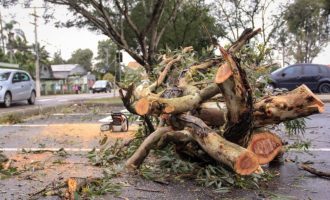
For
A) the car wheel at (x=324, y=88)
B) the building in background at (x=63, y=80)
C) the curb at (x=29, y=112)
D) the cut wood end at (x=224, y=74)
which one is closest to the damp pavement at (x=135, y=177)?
the cut wood end at (x=224, y=74)

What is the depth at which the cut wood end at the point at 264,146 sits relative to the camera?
5.71m

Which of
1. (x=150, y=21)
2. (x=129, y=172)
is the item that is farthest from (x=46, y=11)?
(x=129, y=172)

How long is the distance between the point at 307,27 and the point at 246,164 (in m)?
38.8

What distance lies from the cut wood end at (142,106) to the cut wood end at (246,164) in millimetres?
1326

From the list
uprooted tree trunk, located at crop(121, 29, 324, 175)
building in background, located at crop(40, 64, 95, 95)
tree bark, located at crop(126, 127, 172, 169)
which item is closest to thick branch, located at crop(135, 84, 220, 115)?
uprooted tree trunk, located at crop(121, 29, 324, 175)

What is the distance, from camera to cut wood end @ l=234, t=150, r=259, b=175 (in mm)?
5023

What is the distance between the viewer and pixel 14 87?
2052 cm

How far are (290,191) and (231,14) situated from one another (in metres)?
25.7

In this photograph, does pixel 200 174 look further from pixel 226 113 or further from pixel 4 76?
pixel 4 76

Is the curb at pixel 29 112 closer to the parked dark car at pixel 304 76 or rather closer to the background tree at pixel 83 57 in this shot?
the parked dark car at pixel 304 76

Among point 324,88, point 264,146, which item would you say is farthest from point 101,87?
point 264,146

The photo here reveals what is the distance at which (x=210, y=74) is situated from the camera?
6926 mm

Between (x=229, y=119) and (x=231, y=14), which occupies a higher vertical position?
(x=231, y=14)

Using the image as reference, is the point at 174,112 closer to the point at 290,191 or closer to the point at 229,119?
the point at 229,119
